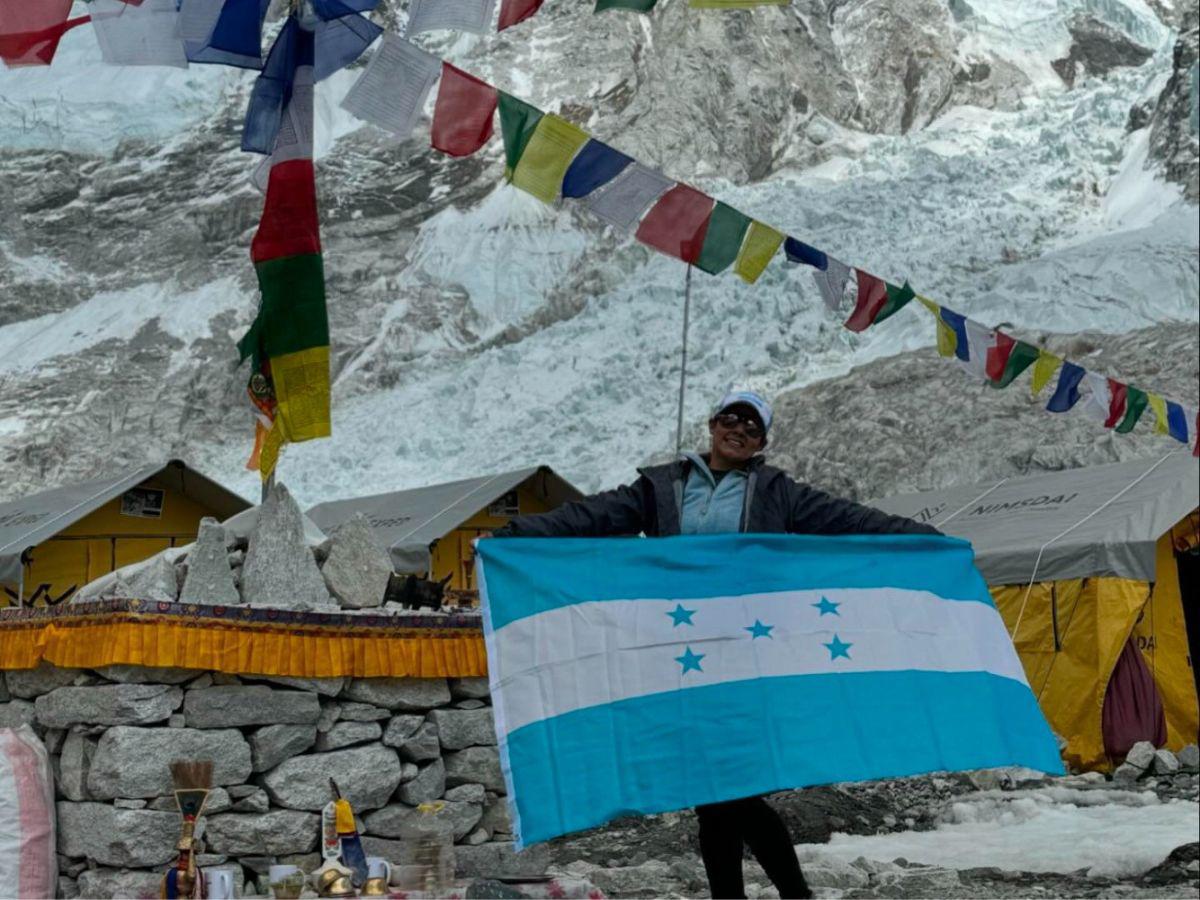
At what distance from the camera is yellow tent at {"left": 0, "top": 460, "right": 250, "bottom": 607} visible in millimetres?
13844

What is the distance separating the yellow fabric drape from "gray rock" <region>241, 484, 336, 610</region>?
21cm

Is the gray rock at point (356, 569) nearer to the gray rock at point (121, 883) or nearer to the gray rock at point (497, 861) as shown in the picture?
the gray rock at point (497, 861)

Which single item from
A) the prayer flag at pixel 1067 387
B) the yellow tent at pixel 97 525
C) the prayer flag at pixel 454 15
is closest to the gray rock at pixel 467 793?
the prayer flag at pixel 454 15

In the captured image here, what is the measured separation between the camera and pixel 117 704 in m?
4.99

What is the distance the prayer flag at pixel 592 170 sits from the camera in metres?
6.14

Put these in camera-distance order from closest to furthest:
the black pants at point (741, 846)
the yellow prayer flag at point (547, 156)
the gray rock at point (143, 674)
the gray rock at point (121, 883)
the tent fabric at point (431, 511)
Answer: the black pants at point (741, 846) < the gray rock at point (121, 883) < the gray rock at point (143, 674) < the yellow prayer flag at point (547, 156) < the tent fabric at point (431, 511)

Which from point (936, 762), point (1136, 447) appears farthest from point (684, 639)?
point (1136, 447)

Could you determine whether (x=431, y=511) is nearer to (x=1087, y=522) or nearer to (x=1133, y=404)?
(x=1087, y=522)

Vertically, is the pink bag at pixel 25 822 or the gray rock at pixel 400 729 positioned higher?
the gray rock at pixel 400 729

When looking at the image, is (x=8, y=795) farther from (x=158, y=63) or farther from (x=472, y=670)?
(x=158, y=63)

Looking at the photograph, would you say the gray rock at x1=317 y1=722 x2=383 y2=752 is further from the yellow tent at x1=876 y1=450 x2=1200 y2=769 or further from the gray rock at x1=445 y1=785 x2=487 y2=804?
the yellow tent at x1=876 y1=450 x2=1200 y2=769

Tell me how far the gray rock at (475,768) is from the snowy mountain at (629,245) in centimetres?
2636

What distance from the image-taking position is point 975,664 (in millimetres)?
4383

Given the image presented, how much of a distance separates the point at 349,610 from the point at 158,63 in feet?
6.73
